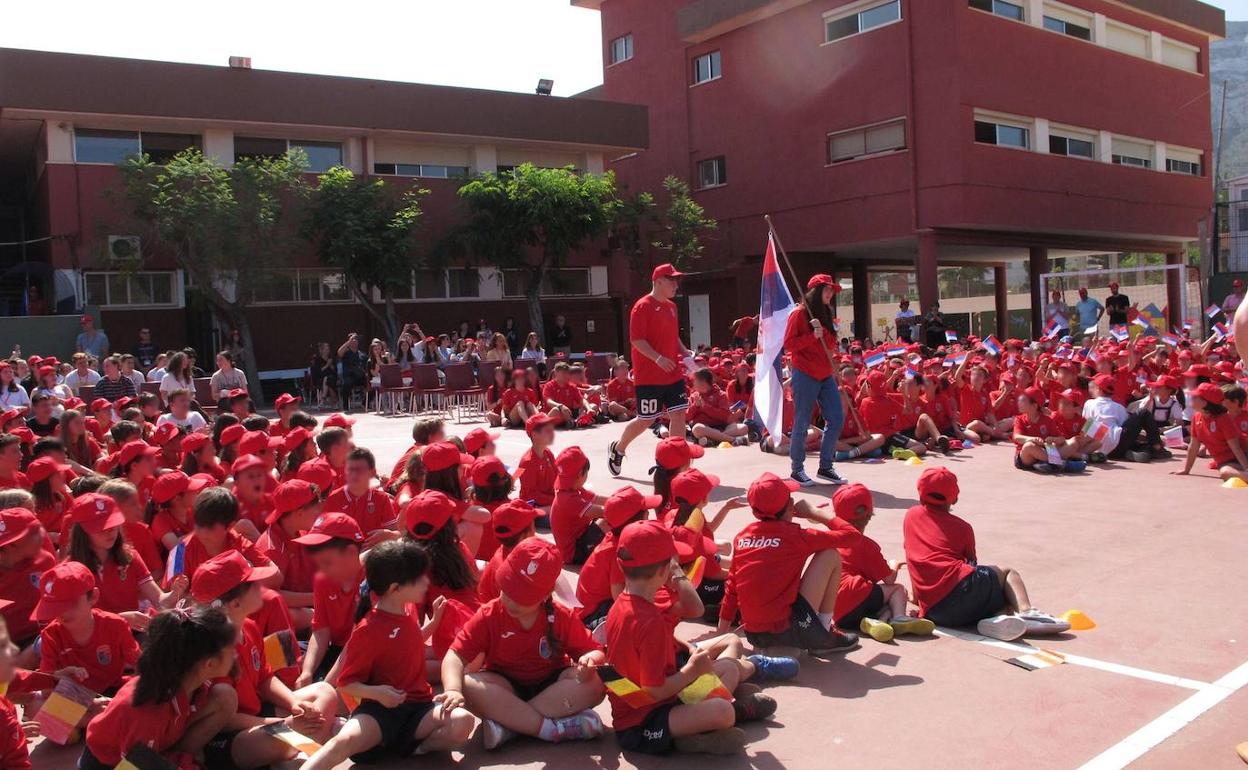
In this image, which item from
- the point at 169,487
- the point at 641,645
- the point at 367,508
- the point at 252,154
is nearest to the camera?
the point at 641,645

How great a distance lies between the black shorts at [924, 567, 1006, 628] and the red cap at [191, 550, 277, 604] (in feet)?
11.8

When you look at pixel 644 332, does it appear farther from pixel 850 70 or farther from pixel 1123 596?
pixel 850 70

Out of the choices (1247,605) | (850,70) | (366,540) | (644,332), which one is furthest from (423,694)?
(850,70)

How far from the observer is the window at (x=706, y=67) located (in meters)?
32.7

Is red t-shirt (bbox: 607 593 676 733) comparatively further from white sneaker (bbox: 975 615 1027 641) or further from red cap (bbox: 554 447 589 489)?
red cap (bbox: 554 447 589 489)

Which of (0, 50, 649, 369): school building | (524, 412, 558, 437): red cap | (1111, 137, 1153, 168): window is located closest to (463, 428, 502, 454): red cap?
(524, 412, 558, 437): red cap

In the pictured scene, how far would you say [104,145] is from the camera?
80.9 feet

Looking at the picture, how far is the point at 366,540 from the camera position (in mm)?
6270

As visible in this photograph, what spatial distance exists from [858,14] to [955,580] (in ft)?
84.4

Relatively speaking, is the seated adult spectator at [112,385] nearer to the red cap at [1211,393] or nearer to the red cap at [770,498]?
the red cap at [770,498]

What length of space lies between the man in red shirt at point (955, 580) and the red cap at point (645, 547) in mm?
2197

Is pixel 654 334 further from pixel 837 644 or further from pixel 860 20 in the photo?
pixel 860 20

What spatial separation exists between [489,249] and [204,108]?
7.69 m

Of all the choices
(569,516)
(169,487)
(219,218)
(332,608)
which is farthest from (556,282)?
(332,608)
